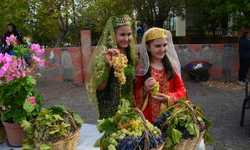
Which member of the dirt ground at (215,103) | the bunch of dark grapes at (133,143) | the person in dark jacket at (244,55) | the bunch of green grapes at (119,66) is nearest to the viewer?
the bunch of dark grapes at (133,143)

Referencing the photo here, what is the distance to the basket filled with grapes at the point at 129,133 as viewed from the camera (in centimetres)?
129

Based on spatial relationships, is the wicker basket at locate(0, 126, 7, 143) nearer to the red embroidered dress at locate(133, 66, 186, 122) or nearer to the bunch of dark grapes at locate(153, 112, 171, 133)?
the red embroidered dress at locate(133, 66, 186, 122)

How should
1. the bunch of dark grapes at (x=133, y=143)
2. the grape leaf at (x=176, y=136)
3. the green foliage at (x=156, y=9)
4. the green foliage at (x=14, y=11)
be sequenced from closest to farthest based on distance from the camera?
the bunch of dark grapes at (x=133, y=143), the grape leaf at (x=176, y=136), the green foliage at (x=156, y=9), the green foliage at (x=14, y=11)

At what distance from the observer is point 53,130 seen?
1559 mm

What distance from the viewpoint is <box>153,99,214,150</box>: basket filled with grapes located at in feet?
4.76

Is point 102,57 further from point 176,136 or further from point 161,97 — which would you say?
point 176,136

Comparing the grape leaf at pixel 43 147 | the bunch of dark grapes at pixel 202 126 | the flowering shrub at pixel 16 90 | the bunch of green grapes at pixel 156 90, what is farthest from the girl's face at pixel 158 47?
the grape leaf at pixel 43 147

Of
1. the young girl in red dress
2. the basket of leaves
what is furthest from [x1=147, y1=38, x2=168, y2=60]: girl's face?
the basket of leaves

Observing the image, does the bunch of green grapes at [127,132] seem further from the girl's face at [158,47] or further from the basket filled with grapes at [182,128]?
the girl's face at [158,47]

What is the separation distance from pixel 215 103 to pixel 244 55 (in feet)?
8.39

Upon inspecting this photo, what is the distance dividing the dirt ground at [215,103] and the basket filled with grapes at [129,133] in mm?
1249

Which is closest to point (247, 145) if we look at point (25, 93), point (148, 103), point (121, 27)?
point (148, 103)

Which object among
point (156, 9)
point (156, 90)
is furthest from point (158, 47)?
point (156, 9)

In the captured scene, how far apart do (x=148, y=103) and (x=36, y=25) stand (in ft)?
32.3
